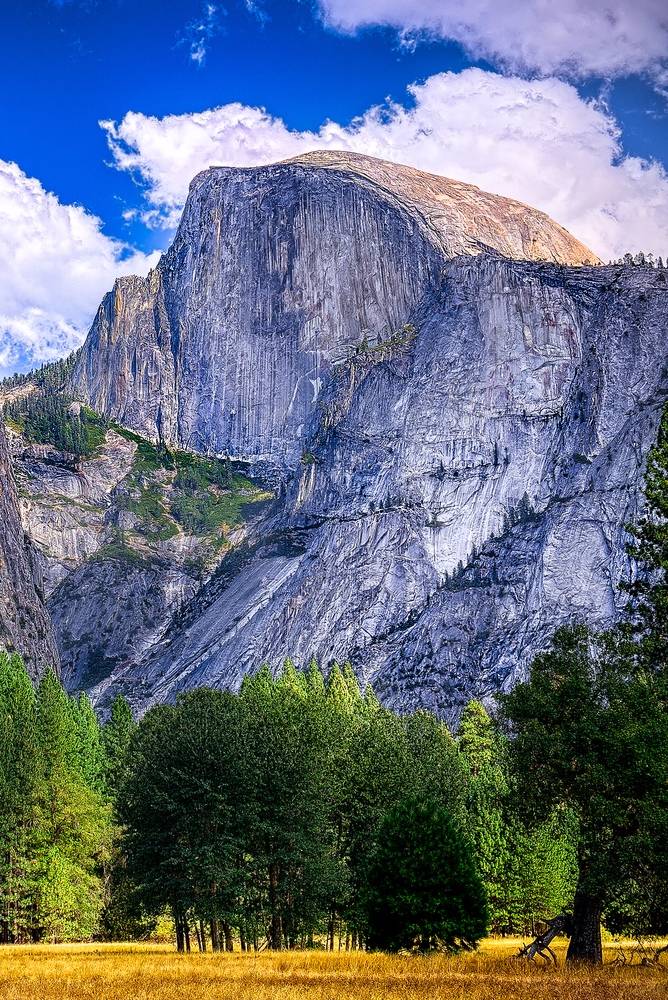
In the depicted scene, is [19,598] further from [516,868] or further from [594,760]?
[594,760]

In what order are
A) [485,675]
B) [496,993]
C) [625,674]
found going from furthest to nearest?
[485,675]
[625,674]
[496,993]

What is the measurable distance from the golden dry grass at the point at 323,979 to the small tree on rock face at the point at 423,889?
1.28 meters

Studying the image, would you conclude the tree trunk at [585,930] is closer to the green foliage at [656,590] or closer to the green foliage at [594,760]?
the green foliage at [594,760]

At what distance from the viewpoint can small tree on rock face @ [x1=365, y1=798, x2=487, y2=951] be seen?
39188mm

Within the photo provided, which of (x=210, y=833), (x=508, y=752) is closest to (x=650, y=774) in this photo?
(x=508, y=752)

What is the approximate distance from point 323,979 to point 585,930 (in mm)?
11273

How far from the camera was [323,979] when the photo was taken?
102 ft

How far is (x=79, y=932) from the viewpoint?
6469cm

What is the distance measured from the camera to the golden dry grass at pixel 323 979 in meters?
27.7

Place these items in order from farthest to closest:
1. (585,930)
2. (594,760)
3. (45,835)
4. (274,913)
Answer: (45,835) < (274,913) < (585,930) < (594,760)

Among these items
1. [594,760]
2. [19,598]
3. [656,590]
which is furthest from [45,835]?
[19,598]

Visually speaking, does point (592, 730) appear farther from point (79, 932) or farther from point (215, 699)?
point (79, 932)

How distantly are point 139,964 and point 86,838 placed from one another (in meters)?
30.6

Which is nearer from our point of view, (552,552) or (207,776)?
(207,776)
